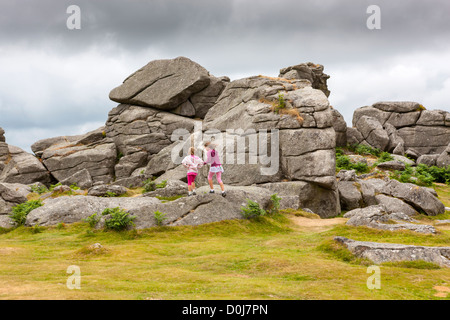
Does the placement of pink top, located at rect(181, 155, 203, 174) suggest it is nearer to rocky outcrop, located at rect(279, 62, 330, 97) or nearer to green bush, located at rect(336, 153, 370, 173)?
green bush, located at rect(336, 153, 370, 173)

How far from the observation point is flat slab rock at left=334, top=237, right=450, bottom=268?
14.9 meters

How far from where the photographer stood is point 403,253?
15125mm

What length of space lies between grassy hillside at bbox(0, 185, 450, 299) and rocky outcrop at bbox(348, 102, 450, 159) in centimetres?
4637

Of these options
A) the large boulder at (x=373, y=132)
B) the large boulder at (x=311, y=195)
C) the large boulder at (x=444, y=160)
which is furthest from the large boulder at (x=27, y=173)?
the large boulder at (x=444, y=160)

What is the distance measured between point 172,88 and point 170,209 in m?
35.7

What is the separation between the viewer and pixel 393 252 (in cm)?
1520

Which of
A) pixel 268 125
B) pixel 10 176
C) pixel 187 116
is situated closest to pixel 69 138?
pixel 10 176

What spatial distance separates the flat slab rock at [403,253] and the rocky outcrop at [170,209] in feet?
32.7

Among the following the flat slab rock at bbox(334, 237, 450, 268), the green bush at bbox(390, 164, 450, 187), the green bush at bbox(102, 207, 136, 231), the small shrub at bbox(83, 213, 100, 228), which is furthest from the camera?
the green bush at bbox(390, 164, 450, 187)

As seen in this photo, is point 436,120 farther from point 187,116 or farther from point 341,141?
point 187,116

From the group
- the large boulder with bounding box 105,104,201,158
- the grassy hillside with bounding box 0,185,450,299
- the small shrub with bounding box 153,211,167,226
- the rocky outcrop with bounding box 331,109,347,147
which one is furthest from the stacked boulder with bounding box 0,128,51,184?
the rocky outcrop with bounding box 331,109,347,147

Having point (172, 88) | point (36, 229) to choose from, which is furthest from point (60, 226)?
point (172, 88)

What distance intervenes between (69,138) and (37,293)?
57964mm

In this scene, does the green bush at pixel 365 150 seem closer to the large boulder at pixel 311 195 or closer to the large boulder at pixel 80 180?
the large boulder at pixel 311 195
